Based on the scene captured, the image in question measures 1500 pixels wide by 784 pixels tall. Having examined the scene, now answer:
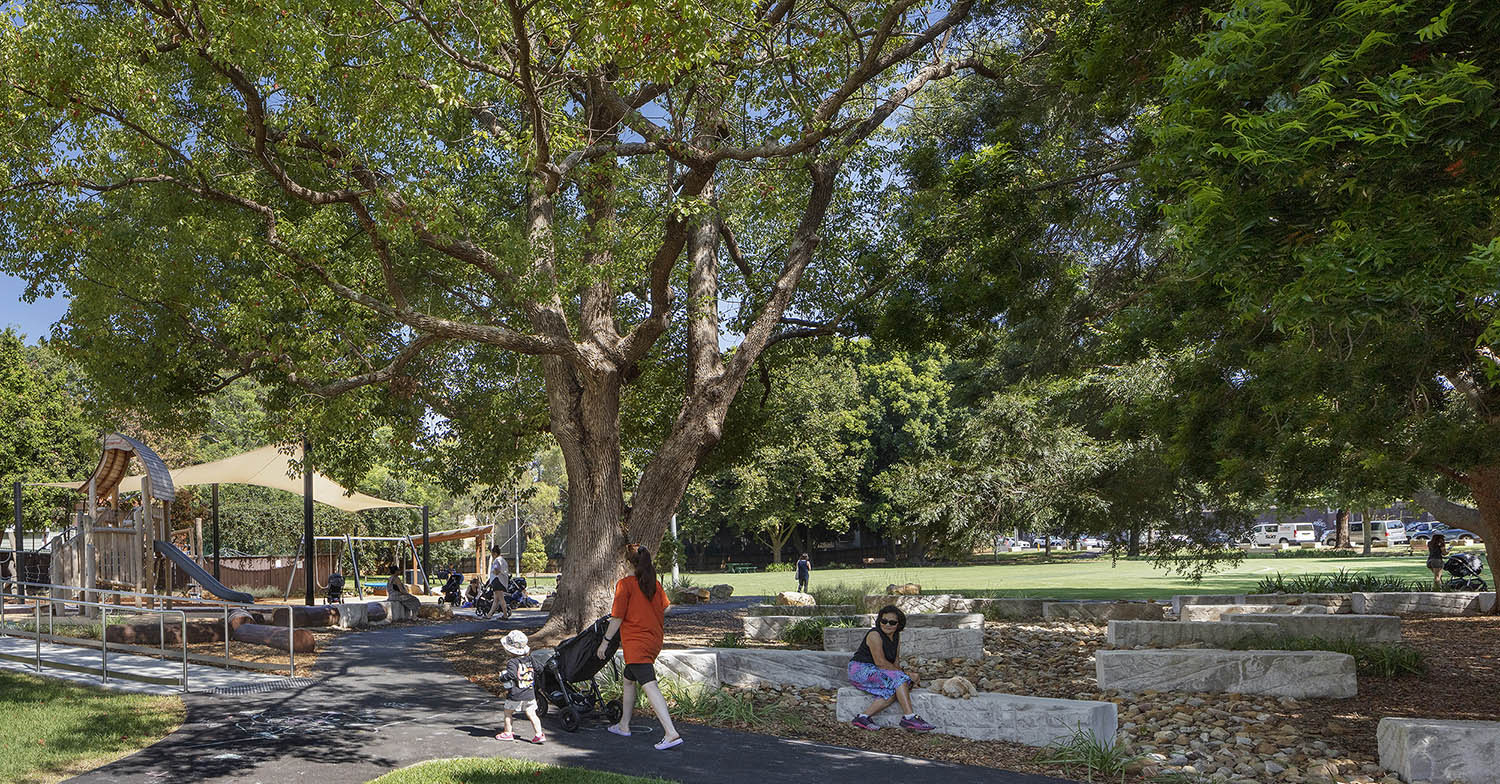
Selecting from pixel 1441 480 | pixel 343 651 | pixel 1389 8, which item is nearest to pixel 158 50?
pixel 343 651

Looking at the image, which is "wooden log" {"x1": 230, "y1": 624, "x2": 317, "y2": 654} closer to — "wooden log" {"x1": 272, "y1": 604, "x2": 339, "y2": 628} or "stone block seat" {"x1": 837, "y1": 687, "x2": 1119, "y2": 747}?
"wooden log" {"x1": 272, "y1": 604, "x2": 339, "y2": 628}

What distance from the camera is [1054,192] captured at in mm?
11914

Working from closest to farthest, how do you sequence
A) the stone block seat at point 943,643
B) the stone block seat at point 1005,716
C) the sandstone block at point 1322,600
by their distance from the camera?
the stone block seat at point 1005,716, the stone block seat at point 943,643, the sandstone block at point 1322,600

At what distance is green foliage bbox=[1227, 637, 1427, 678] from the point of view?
10.8m

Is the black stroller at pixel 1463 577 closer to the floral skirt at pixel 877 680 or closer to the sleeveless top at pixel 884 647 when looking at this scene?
the sleeveless top at pixel 884 647

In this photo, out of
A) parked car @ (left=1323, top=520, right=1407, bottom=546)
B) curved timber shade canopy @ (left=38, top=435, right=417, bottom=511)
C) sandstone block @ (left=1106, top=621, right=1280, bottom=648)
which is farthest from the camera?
parked car @ (left=1323, top=520, right=1407, bottom=546)

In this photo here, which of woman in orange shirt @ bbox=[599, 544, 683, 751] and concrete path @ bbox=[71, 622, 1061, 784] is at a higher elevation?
woman in orange shirt @ bbox=[599, 544, 683, 751]

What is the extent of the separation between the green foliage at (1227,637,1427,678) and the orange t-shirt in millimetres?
6921

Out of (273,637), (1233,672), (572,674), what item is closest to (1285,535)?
(1233,672)

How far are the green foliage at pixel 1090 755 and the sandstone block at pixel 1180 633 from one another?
527 centimetres

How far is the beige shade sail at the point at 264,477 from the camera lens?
21062 millimetres

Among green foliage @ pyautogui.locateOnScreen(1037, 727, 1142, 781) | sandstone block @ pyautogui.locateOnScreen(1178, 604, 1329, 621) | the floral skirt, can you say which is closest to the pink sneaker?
the floral skirt

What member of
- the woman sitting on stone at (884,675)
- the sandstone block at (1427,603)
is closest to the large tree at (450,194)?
the woman sitting on stone at (884,675)

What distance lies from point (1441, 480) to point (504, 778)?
49.8ft
